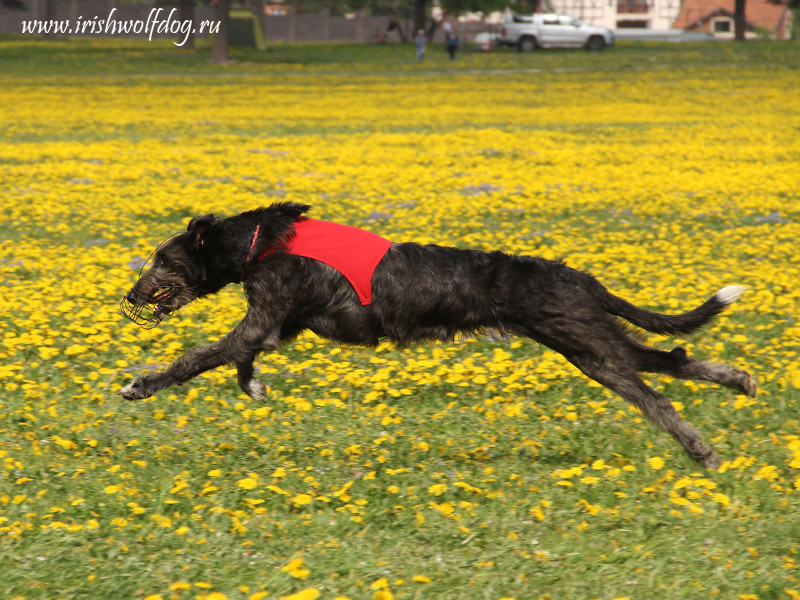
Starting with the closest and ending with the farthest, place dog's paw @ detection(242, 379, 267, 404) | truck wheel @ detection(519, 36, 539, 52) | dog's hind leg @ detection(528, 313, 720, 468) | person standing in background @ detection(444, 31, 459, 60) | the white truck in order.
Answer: dog's hind leg @ detection(528, 313, 720, 468), dog's paw @ detection(242, 379, 267, 404), person standing in background @ detection(444, 31, 459, 60), the white truck, truck wheel @ detection(519, 36, 539, 52)

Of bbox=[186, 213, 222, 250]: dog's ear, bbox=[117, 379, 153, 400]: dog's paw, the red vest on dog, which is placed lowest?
bbox=[117, 379, 153, 400]: dog's paw

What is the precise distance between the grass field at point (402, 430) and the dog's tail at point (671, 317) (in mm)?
873

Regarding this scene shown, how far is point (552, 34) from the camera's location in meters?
60.6

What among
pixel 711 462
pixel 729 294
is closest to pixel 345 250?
pixel 729 294

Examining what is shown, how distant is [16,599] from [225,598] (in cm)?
100

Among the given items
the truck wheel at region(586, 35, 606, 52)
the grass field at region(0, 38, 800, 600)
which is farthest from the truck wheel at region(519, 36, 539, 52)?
the grass field at region(0, 38, 800, 600)

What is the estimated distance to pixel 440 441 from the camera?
21.4 feet

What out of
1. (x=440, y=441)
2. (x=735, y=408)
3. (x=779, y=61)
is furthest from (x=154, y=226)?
(x=779, y=61)

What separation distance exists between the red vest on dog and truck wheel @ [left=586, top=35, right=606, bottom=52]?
190ft

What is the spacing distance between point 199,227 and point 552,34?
2301 inches

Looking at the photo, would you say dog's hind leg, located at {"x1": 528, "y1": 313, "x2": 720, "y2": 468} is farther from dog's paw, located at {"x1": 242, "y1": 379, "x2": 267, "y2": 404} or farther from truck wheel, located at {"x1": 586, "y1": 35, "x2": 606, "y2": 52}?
truck wheel, located at {"x1": 586, "y1": 35, "x2": 606, "y2": 52}

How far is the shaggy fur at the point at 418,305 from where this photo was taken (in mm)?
5652

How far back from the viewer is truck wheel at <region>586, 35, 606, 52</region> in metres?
60.2

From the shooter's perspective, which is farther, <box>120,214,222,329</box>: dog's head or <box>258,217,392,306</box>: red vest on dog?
<box>120,214,222,329</box>: dog's head
